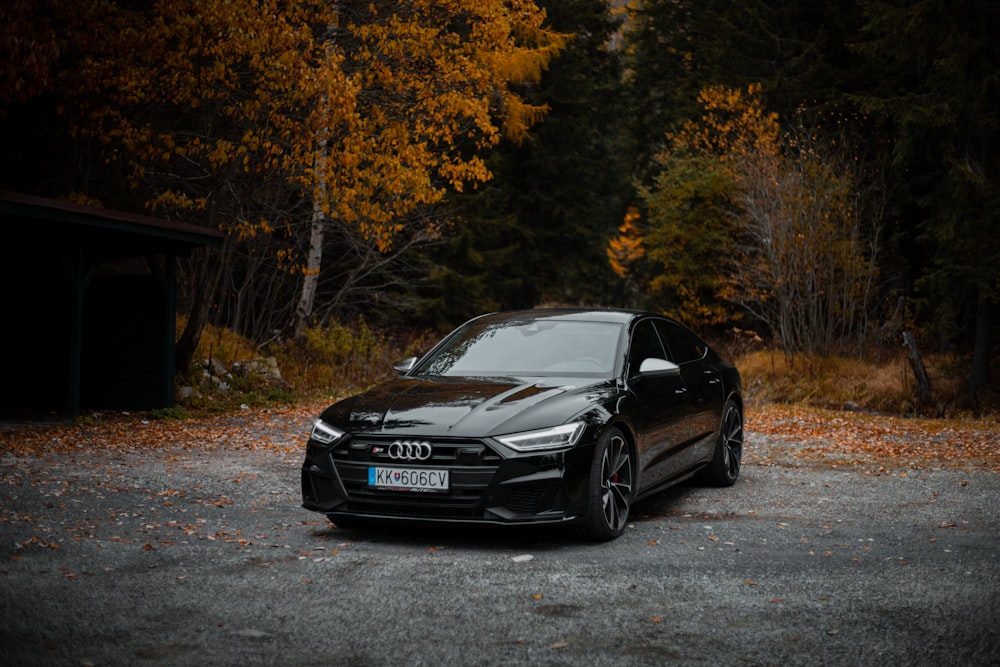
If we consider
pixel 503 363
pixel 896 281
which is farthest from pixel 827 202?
pixel 503 363

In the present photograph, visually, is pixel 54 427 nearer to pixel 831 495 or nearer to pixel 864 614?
pixel 831 495

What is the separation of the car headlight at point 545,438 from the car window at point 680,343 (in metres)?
2.30

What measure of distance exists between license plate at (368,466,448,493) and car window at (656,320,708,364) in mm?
2895

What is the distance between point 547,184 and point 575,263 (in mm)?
3451

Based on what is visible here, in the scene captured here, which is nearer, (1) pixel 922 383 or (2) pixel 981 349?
(1) pixel 922 383

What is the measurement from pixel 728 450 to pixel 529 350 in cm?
258

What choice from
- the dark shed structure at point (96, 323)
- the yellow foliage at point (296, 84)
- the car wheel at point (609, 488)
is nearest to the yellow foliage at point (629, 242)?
the yellow foliage at point (296, 84)

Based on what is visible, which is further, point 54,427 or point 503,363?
point 54,427

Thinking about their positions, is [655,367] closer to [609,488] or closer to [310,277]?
[609,488]

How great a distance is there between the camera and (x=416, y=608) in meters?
5.01

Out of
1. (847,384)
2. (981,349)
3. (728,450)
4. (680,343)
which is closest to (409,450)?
(680,343)

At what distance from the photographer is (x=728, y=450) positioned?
9.33 metres

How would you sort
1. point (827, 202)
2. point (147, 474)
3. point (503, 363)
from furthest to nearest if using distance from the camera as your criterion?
point (827, 202)
point (147, 474)
point (503, 363)

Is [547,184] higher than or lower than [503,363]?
higher
